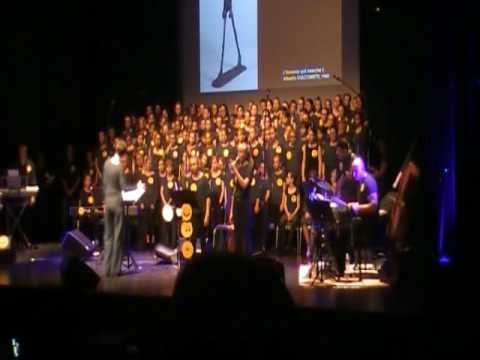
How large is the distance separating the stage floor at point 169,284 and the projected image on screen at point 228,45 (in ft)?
15.4

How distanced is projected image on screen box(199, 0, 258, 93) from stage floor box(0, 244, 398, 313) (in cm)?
470

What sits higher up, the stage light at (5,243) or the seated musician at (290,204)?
the seated musician at (290,204)

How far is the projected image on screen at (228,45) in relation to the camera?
1566cm

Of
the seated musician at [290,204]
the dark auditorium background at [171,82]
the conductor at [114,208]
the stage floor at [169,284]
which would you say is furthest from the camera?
the seated musician at [290,204]

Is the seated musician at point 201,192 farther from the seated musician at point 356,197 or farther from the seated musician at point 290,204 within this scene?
the seated musician at point 356,197

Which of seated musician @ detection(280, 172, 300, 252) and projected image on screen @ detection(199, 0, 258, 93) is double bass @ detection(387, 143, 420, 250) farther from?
projected image on screen @ detection(199, 0, 258, 93)

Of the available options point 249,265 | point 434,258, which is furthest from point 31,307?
point 434,258

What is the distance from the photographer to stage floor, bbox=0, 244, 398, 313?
25.6ft

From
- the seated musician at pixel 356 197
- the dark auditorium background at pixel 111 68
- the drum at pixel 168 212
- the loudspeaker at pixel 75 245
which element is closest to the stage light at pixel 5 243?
the loudspeaker at pixel 75 245

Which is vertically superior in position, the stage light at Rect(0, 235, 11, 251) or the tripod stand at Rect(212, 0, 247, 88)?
the tripod stand at Rect(212, 0, 247, 88)

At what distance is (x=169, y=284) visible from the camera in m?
9.44

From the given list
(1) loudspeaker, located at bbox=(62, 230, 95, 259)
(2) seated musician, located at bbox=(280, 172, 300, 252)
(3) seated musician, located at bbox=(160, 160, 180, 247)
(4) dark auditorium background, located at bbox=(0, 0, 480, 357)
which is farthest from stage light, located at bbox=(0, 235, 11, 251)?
(2) seated musician, located at bbox=(280, 172, 300, 252)

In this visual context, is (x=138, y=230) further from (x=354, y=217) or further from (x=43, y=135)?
(x=354, y=217)

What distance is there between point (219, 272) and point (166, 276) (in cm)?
773
